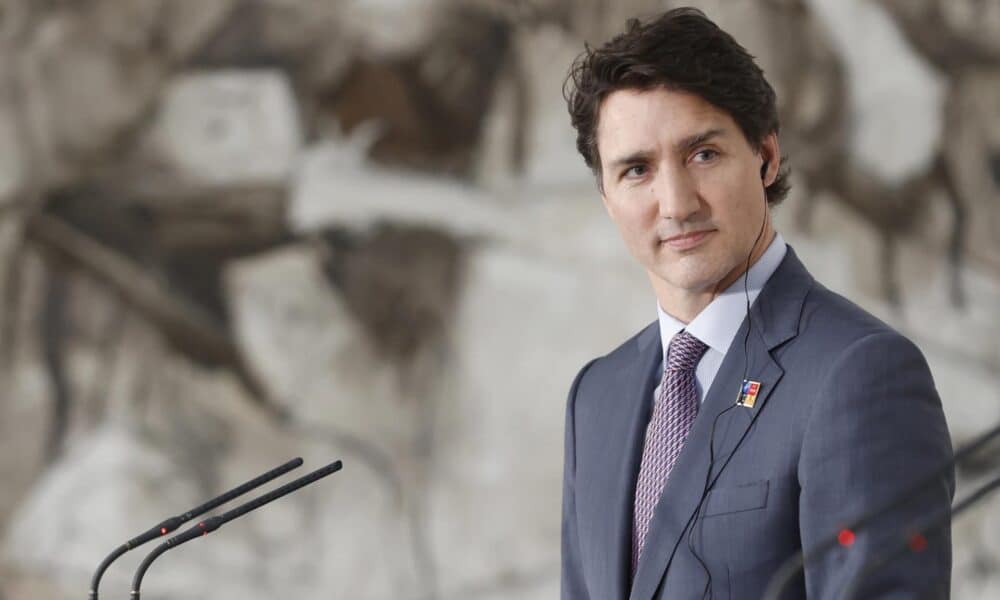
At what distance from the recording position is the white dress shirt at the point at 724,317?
6.86ft

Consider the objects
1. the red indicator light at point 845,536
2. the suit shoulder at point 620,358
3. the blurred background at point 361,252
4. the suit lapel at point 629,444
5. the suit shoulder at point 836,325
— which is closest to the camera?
the red indicator light at point 845,536

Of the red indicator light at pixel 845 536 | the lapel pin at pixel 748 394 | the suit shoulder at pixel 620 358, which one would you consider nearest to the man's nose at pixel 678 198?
the lapel pin at pixel 748 394

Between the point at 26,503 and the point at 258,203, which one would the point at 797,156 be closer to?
the point at 258,203

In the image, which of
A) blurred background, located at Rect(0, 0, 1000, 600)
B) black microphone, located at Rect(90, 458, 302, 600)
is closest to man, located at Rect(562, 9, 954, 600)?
black microphone, located at Rect(90, 458, 302, 600)

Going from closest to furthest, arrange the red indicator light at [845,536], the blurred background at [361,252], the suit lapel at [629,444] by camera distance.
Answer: the red indicator light at [845,536], the suit lapel at [629,444], the blurred background at [361,252]

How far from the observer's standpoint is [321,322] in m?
6.40

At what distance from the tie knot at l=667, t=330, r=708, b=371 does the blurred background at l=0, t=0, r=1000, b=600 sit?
393 centimetres

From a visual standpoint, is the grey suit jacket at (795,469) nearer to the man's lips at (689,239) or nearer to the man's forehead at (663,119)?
the man's lips at (689,239)

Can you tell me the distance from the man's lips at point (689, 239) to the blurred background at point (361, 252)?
13.2 feet

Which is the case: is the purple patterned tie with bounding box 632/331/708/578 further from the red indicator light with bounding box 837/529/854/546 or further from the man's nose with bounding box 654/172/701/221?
the red indicator light with bounding box 837/529/854/546

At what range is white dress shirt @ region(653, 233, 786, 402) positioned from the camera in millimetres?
2090

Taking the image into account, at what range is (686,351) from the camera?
2125 mm

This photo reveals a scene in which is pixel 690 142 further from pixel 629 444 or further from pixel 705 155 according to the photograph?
pixel 629 444

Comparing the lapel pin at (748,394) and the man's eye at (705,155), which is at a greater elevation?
the man's eye at (705,155)
